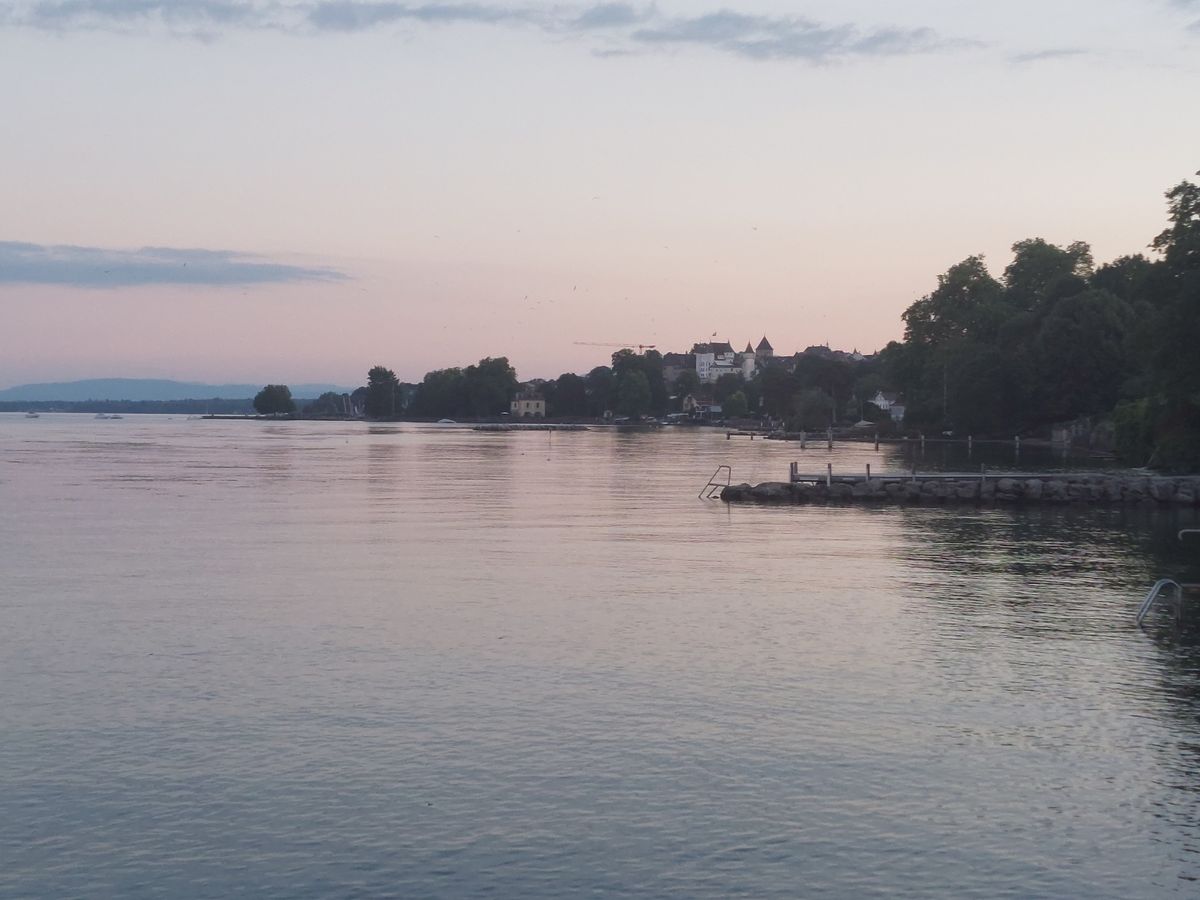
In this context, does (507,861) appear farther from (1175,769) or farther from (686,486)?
(686,486)

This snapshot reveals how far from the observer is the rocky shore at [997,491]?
5509 cm

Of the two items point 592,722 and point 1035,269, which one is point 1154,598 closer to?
point 592,722

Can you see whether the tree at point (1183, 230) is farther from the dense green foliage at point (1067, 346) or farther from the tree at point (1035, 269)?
the tree at point (1035, 269)

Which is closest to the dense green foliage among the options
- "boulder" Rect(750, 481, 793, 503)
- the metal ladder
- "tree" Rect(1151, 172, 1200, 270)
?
"tree" Rect(1151, 172, 1200, 270)

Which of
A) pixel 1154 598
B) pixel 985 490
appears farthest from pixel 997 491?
pixel 1154 598

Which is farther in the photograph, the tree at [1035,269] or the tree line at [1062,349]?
the tree at [1035,269]

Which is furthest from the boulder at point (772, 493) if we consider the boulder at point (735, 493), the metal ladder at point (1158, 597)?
the metal ladder at point (1158, 597)

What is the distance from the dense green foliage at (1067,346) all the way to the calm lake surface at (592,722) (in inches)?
912

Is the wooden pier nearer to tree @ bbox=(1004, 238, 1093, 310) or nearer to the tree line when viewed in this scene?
the tree line

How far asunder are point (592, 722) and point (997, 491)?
42.6 m

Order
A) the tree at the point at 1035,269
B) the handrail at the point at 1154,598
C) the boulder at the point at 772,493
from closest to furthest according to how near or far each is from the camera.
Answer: the handrail at the point at 1154,598 < the boulder at the point at 772,493 < the tree at the point at 1035,269

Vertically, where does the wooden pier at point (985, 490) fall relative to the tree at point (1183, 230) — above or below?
below

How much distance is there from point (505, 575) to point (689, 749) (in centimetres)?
1647

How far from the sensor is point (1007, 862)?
13.7 meters
